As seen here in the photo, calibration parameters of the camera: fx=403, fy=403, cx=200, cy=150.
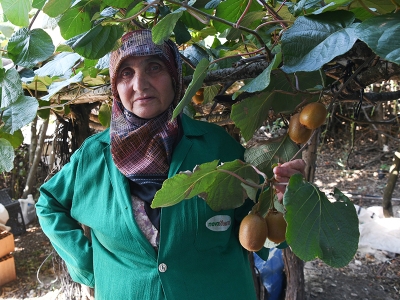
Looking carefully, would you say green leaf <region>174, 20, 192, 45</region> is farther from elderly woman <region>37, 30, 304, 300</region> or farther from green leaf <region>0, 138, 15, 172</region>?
green leaf <region>0, 138, 15, 172</region>

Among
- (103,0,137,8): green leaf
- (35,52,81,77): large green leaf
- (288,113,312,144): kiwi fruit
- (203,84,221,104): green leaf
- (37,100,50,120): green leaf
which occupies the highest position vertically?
(103,0,137,8): green leaf

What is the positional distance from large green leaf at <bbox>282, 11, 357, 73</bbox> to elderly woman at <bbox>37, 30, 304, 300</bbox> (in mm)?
646

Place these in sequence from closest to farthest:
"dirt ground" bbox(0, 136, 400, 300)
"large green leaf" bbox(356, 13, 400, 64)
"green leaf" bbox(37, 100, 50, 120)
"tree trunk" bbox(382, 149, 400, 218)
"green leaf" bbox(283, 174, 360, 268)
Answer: "large green leaf" bbox(356, 13, 400, 64) < "green leaf" bbox(283, 174, 360, 268) < "green leaf" bbox(37, 100, 50, 120) < "dirt ground" bbox(0, 136, 400, 300) < "tree trunk" bbox(382, 149, 400, 218)

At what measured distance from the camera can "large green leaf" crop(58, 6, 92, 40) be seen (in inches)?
39.0

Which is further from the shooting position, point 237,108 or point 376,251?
point 376,251

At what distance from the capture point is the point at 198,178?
2.62 ft

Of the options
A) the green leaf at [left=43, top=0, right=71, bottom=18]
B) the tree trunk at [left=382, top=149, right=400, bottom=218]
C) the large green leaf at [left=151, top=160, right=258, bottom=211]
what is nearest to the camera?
the large green leaf at [left=151, top=160, right=258, bottom=211]

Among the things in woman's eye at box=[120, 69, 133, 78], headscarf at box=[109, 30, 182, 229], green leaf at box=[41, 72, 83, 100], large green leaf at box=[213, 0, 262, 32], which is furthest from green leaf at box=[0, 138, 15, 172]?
large green leaf at box=[213, 0, 262, 32]

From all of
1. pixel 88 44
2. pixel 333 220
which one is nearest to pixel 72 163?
pixel 88 44

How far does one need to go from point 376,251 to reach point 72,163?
3636 mm

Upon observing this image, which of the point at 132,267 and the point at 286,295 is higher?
the point at 132,267

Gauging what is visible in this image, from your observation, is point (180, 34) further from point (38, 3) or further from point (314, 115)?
point (314, 115)

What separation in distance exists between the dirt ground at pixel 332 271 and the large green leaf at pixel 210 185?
4.92 ft

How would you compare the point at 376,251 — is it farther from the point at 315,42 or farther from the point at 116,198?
the point at 315,42
